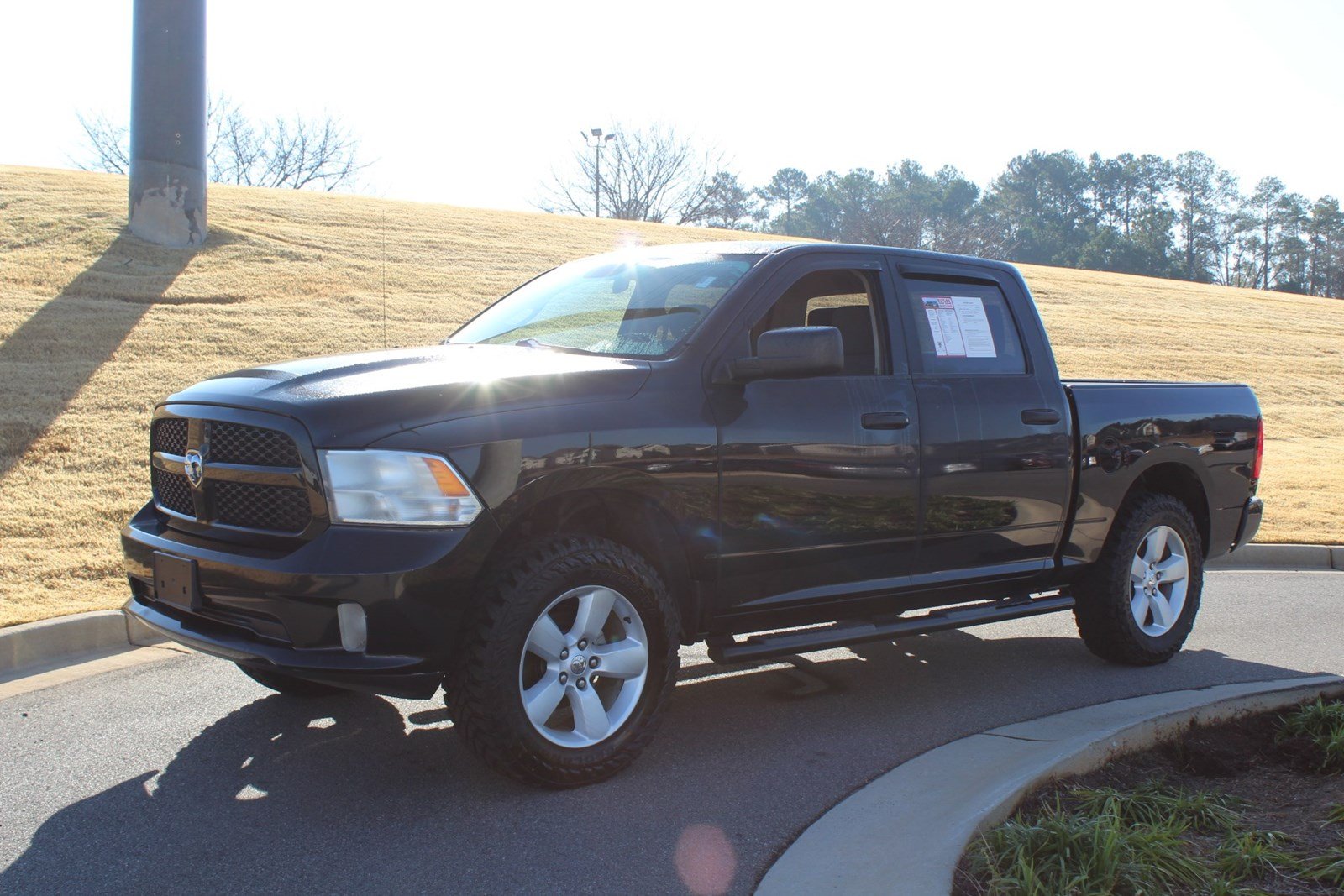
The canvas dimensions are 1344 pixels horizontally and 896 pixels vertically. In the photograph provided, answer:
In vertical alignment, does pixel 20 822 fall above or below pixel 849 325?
below

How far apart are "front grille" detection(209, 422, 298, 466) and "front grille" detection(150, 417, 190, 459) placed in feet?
0.82

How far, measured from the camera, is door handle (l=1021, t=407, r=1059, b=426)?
5.46 meters

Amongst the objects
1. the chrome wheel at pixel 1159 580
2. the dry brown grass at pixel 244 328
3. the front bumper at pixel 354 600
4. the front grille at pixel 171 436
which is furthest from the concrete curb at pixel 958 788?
the dry brown grass at pixel 244 328

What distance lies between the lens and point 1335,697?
15.9 feet

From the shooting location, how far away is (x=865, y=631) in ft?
15.9

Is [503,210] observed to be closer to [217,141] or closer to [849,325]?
[849,325]

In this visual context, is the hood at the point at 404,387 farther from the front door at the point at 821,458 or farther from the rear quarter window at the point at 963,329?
the rear quarter window at the point at 963,329

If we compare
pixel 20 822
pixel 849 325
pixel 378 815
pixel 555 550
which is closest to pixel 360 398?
pixel 555 550

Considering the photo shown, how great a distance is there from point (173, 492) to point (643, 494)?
Answer: 171 centimetres

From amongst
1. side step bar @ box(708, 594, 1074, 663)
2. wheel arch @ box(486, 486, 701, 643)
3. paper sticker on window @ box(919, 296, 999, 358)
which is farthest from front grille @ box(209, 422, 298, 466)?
paper sticker on window @ box(919, 296, 999, 358)

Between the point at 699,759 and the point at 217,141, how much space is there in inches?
2961

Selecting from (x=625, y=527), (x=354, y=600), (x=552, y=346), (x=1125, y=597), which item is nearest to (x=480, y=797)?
(x=354, y=600)

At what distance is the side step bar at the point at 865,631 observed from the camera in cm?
446

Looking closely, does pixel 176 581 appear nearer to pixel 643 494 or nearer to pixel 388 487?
pixel 388 487
